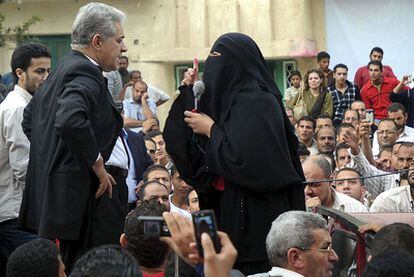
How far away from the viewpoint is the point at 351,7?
19500mm

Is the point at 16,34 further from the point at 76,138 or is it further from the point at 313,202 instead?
the point at 76,138

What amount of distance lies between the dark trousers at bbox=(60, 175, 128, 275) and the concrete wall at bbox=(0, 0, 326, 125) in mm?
12561

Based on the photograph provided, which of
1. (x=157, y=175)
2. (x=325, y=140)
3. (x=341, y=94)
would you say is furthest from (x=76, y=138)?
(x=341, y=94)

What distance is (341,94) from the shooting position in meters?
16.7

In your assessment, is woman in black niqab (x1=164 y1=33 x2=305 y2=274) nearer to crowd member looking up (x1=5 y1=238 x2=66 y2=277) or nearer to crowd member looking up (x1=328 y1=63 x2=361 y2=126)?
crowd member looking up (x1=5 y1=238 x2=66 y2=277)

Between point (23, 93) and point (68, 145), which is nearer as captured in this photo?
point (68, 145)

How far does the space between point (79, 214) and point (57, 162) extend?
34 centimetres

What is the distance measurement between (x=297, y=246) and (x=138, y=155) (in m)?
4.89

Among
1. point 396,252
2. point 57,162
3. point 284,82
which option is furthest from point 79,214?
point 284,82

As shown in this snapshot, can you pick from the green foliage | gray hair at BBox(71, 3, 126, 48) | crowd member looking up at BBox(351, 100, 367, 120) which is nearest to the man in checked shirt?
crowd member looking up at BBox(351, 100, 367, 120)

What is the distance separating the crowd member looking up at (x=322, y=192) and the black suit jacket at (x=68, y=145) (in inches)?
106

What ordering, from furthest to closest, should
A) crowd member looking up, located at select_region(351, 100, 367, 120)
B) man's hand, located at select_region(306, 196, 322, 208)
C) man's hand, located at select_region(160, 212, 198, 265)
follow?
crowd member looking up, located at select_region(351, 100, 367, 120), man's hand, located at select_region(306, 196, 322, 208), man's hand, located at select_region(160, 212, 198, 265)

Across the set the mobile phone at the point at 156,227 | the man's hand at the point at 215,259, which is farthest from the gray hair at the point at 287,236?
the man's hand at the point at 215,259

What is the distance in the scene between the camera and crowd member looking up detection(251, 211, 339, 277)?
6.05 metres
